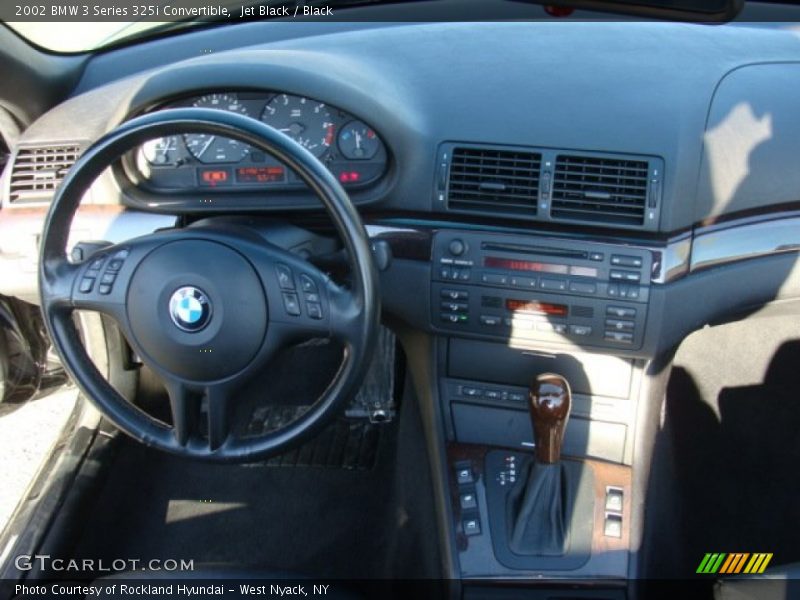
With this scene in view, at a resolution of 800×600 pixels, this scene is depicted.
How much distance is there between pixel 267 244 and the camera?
167cm

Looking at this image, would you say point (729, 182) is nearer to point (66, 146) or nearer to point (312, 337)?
point (312, 337)

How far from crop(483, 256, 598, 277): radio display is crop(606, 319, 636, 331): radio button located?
0.34 feet

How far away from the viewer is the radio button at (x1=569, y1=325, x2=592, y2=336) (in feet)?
6.28

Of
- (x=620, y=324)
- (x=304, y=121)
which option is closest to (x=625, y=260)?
(x=620, y=324)

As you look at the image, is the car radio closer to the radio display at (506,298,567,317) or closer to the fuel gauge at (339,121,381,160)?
the radio display at (506,298,567,317)

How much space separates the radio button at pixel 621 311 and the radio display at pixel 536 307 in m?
0.09

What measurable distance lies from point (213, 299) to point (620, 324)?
0.83m

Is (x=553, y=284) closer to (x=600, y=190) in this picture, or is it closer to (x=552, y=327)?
(x=552, y=327)

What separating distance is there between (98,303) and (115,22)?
4.22 ft

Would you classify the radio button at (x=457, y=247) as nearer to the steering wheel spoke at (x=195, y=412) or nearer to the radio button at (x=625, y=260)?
the radio button at (x=625, y=260)

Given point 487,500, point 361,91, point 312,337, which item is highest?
point 361,91

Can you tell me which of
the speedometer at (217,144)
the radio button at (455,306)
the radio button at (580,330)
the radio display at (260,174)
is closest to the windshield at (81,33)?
the speedometer at (217,144)

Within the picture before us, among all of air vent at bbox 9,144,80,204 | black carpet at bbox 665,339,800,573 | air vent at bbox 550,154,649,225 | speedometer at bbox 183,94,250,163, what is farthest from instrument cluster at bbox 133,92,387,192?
black carpet at bbox 665,339,800,573

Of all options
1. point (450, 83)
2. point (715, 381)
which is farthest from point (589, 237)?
point (715, 381)
